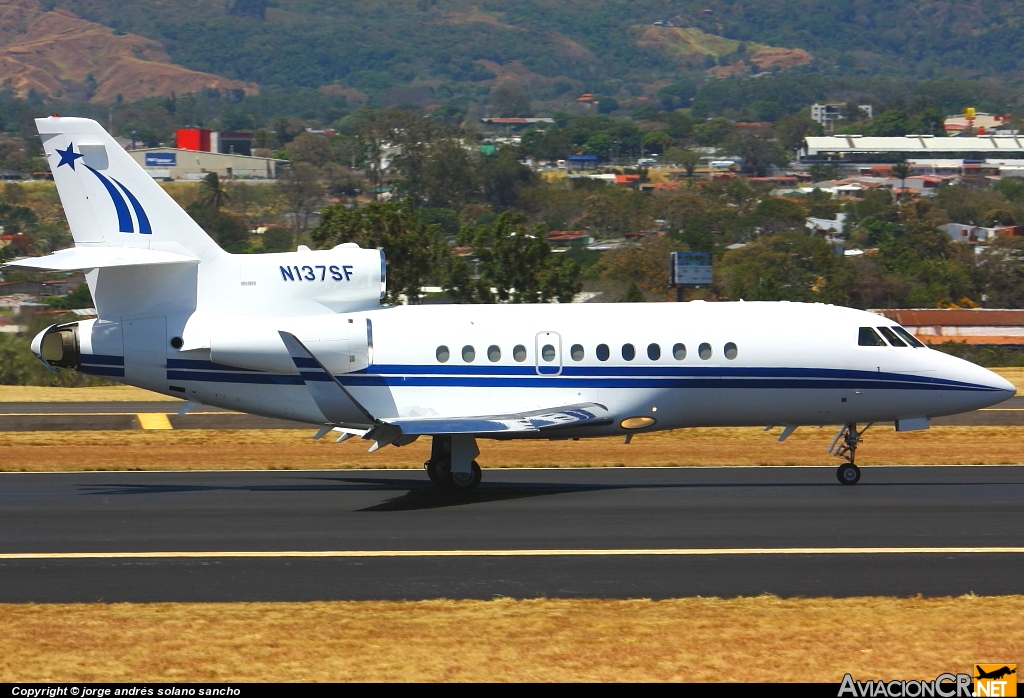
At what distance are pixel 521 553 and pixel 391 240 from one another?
1688 inches

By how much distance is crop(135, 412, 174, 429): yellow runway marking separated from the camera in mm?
34312

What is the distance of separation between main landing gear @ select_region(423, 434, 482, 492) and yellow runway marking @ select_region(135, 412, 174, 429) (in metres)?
13.1

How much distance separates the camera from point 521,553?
1783cm

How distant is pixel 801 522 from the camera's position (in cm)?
1956

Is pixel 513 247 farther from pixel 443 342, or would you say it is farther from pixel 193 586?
pixel 193 586

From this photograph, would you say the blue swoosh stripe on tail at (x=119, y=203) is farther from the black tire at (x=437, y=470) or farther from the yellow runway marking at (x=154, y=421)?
the yellow runway marking at (x=154, y=421)

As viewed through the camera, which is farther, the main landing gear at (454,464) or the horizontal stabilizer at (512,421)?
the main landing gear at (454,464)

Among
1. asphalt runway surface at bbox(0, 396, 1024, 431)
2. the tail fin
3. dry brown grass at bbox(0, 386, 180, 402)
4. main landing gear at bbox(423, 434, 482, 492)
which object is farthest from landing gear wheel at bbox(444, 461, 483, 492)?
dry brown grass at bbox(0, 386, 180, 402)

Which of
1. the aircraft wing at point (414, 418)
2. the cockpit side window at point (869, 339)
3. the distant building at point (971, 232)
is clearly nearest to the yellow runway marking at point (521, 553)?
the aircraft wing at point (414, 418)

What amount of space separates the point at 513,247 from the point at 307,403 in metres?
36.7

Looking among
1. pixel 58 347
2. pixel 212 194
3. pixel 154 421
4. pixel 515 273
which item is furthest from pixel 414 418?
pixel 212 194

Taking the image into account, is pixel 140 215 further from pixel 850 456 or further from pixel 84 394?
pixel 84 394

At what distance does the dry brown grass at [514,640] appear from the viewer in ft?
40.9

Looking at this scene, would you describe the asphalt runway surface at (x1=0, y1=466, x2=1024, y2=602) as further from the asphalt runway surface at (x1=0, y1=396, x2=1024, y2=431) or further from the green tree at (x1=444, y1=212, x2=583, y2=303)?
the green tree at (x1=444, y1=212, x2=583, y2=303)
